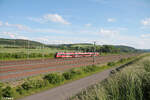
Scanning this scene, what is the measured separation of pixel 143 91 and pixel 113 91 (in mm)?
890

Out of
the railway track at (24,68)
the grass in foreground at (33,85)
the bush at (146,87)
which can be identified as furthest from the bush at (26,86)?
the bush at (146,87)

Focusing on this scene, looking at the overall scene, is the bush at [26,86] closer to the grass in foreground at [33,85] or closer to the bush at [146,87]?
the grass in foreground at [33,85]

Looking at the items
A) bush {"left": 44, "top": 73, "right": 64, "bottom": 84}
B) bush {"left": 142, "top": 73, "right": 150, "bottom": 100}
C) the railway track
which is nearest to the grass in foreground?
bush {"left": 44, "top": 73, "right": 64, "bottom": 84}

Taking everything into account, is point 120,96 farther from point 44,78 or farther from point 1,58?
point 1,58

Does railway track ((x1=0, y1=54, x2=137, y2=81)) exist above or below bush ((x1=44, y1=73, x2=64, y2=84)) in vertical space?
above

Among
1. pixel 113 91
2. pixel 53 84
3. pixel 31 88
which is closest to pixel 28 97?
pixel 31 88

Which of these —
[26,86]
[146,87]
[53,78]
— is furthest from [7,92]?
[146,87]

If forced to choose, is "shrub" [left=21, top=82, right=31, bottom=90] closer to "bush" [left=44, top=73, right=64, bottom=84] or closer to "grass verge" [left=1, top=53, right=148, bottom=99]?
"grass verge" [left=1, top=53, right=148, bottom=99]

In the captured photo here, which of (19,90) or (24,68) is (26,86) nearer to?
(19,90)

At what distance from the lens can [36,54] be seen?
4241 centimetres

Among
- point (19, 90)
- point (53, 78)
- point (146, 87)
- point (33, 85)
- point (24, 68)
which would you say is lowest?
point (19, 90)

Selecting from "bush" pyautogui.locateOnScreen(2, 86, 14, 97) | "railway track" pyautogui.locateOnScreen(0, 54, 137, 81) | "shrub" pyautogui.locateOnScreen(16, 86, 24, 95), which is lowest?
"shrub" pyautogui.locateOnScreen(16, 86, 24, 95)

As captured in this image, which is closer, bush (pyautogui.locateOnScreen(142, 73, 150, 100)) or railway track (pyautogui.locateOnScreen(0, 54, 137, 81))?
bush (pyautogui.locateOnScreen(142, 73, 150, 100))

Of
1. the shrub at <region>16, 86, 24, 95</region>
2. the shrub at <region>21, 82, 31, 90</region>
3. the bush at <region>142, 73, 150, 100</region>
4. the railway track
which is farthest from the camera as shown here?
the railway track
